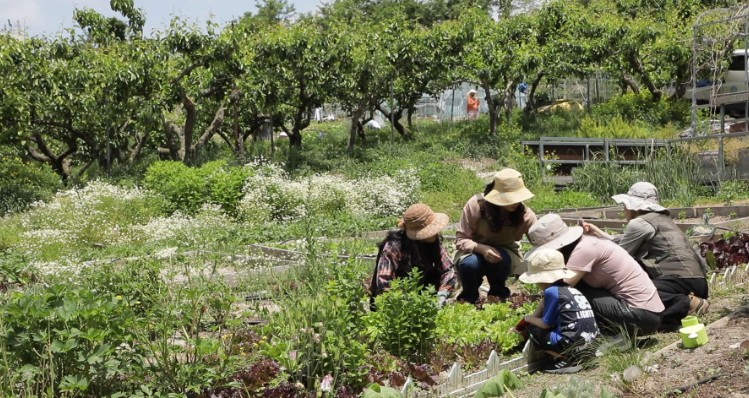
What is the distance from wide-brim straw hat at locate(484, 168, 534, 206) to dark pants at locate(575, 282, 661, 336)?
49.9 inches

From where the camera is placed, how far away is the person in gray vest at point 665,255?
647 centimetres

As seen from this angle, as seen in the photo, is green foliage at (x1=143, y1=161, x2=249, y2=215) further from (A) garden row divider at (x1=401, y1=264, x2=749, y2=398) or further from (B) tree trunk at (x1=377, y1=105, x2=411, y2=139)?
(A) garden row divider at (x1=401, y1=264, x2=749, y2=398)

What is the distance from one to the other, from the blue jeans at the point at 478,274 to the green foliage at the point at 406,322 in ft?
5.86

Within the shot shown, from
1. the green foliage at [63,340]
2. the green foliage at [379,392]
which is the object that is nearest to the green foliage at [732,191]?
the green foliage at [379,392]

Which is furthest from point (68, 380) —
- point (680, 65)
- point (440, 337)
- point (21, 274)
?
point (680, 65)

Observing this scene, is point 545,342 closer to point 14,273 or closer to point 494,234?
point 494,234

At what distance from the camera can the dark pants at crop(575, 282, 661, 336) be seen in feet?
19.6

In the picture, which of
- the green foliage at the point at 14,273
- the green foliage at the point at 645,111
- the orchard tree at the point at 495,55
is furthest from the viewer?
the green foliage at the point at 645,111

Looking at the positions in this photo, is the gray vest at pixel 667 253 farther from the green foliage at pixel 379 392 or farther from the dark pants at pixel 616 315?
the green foliage at pixel 379 392

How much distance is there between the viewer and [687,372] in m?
4.99

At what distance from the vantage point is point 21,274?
26.6 feet

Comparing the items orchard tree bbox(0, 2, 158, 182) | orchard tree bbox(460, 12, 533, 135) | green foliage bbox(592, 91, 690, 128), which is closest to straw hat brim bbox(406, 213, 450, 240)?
orchard tree bbox(0, 2, 158, 182)

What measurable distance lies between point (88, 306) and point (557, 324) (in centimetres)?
287

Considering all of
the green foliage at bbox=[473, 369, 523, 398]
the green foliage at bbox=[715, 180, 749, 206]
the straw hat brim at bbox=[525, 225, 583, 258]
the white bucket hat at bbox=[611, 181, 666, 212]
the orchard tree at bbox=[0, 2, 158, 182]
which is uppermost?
the orchard tree at bbox=[0, 2, 158, 182]
